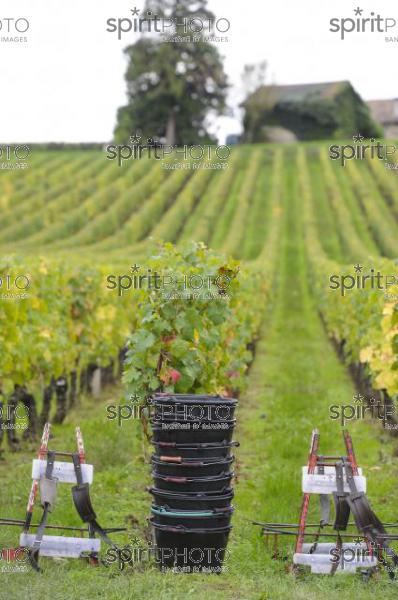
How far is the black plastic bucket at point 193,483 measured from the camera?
19.7ft

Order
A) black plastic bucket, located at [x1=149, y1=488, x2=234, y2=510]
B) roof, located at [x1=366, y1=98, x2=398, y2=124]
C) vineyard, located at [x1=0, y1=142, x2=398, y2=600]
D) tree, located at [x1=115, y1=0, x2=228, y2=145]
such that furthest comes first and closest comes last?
roof, located at [x1=366, y1=98, x2=398, y2=124] < tree, located at [x1=115, y1=0, x2=228, y2=145] < vineyard, located at [x1=0, y1=142, x2=398, y2=600] < black plastic bucket, located at [x1=149, y1=488, x2=234, y2=510]

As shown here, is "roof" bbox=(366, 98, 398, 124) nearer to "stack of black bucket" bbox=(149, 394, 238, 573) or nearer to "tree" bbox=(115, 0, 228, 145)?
"tree" bbox=(115, 0, 228, 145)

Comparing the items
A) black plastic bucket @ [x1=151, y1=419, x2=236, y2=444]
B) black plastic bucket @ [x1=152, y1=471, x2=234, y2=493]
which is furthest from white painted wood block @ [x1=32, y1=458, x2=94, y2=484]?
black plastic bucket @ [x1=151, y1=419, x2=236, y2=444]

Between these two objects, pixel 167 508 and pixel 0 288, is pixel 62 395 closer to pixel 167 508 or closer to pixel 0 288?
pixel 0 288

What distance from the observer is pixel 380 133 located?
3206 inches

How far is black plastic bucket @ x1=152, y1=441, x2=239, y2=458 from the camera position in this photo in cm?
603

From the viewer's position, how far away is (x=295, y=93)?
84.6m

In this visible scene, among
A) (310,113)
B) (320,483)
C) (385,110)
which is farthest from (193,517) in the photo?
(385,110)

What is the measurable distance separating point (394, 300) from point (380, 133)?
76.0 meters

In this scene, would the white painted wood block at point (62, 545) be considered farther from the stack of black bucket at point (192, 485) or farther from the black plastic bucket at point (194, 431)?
the black plastic bucket at point (194, 431)

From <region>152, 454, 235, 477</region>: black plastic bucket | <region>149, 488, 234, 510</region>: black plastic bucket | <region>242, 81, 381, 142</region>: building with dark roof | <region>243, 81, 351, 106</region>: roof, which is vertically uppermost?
<region>243, 81, 351, 106</region>: roof

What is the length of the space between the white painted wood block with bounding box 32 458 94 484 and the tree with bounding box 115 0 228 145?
220 feet

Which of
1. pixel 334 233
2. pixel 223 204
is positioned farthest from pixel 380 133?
pixel 334 233

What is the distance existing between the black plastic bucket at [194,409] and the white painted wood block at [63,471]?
647mm
